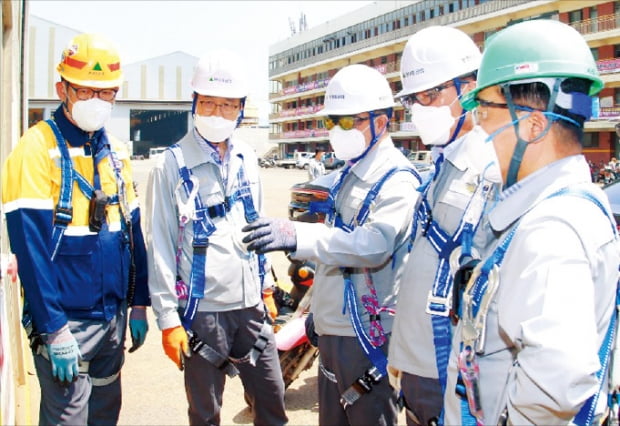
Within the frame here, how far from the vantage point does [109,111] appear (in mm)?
3113

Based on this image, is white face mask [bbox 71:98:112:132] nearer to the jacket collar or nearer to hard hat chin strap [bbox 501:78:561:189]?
the jacket collar

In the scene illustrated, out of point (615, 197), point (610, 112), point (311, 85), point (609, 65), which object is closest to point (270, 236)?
point (615, 197)

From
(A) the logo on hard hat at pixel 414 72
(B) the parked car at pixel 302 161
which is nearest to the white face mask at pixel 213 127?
(A) the logo on hard hat at pixel 414 72

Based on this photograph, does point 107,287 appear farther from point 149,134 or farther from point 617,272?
point 149,134

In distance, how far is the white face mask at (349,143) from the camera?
315cm

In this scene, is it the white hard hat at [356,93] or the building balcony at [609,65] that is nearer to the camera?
the white hard hat at [356,93]

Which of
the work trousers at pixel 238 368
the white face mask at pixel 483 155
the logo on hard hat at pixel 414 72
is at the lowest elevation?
the work trousers at pixel 238 368

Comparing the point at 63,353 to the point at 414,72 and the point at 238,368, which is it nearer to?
the point at 238,368

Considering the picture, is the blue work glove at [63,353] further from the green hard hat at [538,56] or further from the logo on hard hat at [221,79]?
the green hard hat at [538,56]

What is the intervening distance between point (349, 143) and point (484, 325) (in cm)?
165

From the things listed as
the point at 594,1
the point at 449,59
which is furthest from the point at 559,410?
the point at 594,1

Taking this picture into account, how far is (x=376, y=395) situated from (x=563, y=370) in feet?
5.41

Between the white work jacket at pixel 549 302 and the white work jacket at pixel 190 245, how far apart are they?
1766mm

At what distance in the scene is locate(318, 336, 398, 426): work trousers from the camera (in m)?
2.92
